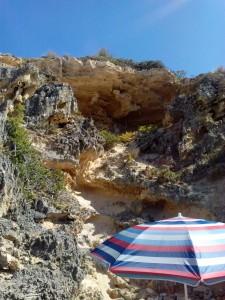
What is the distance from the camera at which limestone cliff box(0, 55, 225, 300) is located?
754 cm

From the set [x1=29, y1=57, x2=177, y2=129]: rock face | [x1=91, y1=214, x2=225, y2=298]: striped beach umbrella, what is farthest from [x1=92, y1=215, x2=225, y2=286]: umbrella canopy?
[x1=29, y1=57, x2=177, y2=129]: rock face

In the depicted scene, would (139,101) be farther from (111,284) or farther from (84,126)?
(111,284)

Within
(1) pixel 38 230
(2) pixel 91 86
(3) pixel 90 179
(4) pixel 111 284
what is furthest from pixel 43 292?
(2) pixel 91 86

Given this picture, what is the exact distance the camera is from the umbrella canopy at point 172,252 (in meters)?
3.84

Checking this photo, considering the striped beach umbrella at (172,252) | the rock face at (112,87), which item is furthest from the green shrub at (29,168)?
the rock face at (112,87)

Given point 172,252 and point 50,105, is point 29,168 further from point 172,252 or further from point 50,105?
point 172,252

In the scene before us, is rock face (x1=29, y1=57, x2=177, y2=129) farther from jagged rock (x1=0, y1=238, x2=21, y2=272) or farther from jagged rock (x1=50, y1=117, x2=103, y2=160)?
jagged rock (x1=0, y1=238, x2=21, y2=272)

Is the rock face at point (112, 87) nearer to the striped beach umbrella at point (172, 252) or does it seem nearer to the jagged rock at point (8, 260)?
the jagged rock at point (8, 260)

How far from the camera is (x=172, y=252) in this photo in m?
4.11

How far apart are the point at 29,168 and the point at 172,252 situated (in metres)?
7.16

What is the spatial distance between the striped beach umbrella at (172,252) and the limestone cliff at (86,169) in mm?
2498

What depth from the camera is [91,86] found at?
18125mm

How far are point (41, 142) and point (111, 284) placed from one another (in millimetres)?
5498

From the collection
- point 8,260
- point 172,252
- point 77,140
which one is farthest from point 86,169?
point 172,252
